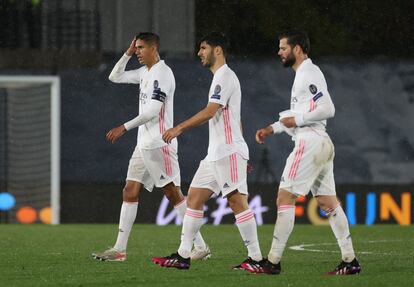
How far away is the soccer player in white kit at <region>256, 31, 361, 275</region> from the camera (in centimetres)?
1037

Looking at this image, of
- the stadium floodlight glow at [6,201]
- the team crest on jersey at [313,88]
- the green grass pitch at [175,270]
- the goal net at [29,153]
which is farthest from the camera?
the goal net at [29,153]

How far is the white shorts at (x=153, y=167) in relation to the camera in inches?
478

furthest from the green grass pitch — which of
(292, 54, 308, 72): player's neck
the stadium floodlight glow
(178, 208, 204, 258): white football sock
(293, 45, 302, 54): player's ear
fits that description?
the stadium floodlight glow

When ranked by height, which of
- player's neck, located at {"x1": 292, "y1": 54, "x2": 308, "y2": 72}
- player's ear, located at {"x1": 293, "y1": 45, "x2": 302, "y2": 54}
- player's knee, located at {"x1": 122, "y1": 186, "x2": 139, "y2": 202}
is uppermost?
player's ear, located at {"x1": 293, "y1": 45, "x2": 302, "y2": 54}

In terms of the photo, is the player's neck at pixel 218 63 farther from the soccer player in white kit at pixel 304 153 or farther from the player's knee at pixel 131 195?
the player's knee at pixel 131 195

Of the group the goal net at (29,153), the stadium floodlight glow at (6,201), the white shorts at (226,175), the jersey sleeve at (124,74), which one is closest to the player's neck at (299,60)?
the white shorts at (226,175)

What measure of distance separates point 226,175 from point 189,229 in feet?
1.85

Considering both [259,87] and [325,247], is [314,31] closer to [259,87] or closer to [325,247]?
[259,87]

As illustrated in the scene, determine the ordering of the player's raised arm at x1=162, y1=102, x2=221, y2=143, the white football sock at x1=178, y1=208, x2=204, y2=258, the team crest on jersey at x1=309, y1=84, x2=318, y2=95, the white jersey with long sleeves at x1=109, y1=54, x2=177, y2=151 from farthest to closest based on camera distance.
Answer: the white jersey with long sleeves at x1=109, y1=54, x2=177, y2=151
the white football sock at x1=178, y1=208, x2=204, y2=258
the player's raised arm at x1=162, y1=102, x2=221, y2=143
the team crest on jersey at x1=309, y1=84, x2=318, y2=95

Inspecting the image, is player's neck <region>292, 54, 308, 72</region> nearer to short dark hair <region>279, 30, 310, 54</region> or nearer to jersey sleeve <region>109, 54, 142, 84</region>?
short dark hair <region>279, 30, 310, 54</region>

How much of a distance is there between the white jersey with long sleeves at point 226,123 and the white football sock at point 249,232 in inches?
19.7

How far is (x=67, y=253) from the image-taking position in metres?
13.2

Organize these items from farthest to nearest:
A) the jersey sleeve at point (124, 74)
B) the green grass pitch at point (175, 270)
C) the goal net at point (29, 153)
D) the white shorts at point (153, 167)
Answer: the goal net at point (29, 153)
the jersey sleeve at point (124, 74)
the white shorts at point (153, 167)
the green grass pitch at point (175, 270)

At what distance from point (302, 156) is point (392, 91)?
42.0 ft
